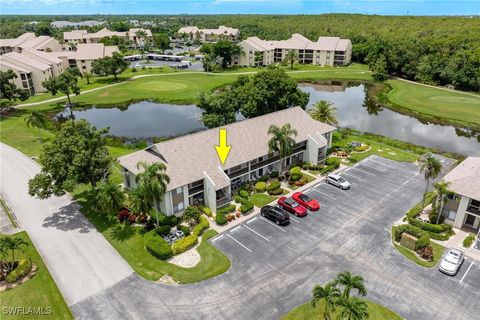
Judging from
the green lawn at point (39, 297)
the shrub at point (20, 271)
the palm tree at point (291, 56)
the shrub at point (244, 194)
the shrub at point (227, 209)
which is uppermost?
the palm tree at point (291, 56)

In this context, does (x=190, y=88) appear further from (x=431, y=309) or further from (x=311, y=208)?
(x=431, y=309)

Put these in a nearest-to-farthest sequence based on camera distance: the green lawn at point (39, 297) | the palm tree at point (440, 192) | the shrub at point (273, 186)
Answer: the green lawn at point (39, 297), the palm tree at point (440, 192), the shrub at point (273, 186)

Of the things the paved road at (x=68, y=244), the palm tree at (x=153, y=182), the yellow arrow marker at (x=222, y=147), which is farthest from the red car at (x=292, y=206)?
the paved road at (x=68, y=244)

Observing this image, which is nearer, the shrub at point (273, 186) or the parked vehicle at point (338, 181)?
the shrub at point (273, 186)

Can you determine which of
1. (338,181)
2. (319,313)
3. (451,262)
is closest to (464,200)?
(451,262)

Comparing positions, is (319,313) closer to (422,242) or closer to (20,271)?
(422,242)

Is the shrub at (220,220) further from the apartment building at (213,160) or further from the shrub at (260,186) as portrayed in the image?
the shrub at (260,186)

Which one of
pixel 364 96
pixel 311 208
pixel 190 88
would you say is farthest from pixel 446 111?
pixel 190 88
